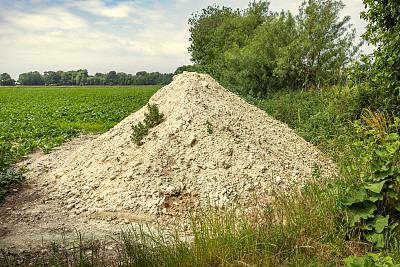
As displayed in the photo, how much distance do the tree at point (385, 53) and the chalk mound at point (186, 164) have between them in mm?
1955

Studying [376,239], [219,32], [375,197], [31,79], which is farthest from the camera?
[31,79]

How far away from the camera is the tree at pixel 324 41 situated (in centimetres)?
1123

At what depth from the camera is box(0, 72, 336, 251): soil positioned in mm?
4156

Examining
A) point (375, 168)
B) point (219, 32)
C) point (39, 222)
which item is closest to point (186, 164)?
point (39, 222)

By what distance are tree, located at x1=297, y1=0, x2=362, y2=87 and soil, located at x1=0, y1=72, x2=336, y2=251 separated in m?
6.00

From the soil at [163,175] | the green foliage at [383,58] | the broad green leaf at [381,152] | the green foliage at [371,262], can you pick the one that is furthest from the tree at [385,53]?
the green foliage at [371,262]

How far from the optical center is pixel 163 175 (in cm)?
476

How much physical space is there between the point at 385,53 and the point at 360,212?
4121 mm

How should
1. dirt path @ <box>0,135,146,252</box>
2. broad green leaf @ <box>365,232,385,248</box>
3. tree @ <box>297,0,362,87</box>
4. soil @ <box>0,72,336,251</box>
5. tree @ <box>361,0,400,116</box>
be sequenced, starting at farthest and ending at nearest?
tree @ <box>297,0,362,87</box> → tree @ <box>361,0,400,116</box> → soil @ <box>0,72,336,251</box> → dirt path @ <box>0,135,146,252</box> → broad green leaf @ <box>365,232,385,248</box>

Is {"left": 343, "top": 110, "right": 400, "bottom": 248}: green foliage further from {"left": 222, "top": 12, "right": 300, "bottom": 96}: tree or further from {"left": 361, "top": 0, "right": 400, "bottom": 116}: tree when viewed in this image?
{"left": 222, "top": 12, "right": 300, "bottom": 96}: tree

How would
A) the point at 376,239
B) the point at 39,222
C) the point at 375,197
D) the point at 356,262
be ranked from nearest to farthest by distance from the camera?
the point at 356,262
the point at 376,239
the point at 375,197
the point at 39,222

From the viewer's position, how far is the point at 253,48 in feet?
46.6

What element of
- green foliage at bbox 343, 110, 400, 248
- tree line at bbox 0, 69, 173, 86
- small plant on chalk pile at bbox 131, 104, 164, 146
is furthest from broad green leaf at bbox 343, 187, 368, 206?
tree line at bbox 0, 69, 173, 86

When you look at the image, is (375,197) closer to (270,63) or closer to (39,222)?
(39,222)
